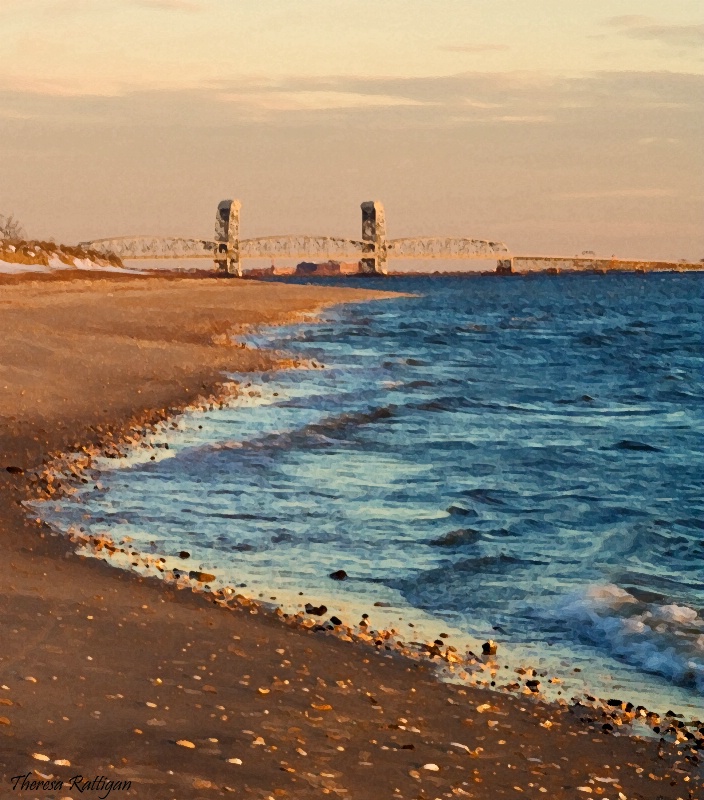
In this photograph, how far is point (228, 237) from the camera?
162875 millimetres

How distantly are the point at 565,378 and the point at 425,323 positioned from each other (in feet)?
87.1

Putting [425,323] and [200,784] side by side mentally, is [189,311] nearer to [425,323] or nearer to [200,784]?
[425,323]

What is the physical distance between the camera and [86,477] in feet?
42.7

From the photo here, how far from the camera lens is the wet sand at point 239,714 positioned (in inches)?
202

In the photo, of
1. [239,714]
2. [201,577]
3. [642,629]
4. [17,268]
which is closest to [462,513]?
[201,577]

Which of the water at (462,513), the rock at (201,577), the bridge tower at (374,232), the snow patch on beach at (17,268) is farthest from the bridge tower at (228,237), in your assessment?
the rock at (201,577)

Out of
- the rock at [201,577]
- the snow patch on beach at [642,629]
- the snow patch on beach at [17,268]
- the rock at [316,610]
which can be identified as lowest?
the snow patch on beach at [642,629]

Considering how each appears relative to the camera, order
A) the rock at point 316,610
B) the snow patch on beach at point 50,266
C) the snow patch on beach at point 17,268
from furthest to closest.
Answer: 1. the snow patch on beach at point 50,266
2. the snow patch on beach at point 17,268
3. the rock at point 316,610

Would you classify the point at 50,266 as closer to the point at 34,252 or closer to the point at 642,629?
the point at 34,252

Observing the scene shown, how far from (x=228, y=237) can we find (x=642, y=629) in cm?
15743

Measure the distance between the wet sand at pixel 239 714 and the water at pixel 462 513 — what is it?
94 centimetres

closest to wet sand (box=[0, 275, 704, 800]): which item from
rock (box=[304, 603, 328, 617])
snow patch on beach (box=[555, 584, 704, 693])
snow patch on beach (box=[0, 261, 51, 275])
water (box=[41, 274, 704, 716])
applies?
rock (box=[304, 603, 328, 617])

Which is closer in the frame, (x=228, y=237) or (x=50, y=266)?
(x=50, y=266)

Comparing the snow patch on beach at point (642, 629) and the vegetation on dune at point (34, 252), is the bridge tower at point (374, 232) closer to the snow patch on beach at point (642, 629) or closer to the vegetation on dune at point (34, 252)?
the vegetation on dune at point (34, 252)
